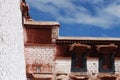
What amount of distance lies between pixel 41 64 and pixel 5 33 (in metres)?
5.25

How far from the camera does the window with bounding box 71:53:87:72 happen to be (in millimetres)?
24828

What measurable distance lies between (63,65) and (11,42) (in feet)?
17.2

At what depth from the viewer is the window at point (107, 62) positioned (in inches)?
984

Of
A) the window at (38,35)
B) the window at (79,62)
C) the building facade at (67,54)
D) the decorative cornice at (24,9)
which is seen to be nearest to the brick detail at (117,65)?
the building facade at (67,54)

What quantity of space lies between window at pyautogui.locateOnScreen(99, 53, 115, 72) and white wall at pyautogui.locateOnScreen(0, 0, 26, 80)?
4814mm

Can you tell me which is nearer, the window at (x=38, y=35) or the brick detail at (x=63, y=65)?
the brick detail at (x=63, y=65)

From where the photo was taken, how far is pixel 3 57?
1881 centimetres

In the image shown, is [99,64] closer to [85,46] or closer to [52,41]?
[85,46]

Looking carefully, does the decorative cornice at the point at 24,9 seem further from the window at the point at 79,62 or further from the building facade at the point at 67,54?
the window at the point at 79,62

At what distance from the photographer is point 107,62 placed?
25156 mm

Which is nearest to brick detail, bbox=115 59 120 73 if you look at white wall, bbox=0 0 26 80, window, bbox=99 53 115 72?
window, bbox=99 53 115 72

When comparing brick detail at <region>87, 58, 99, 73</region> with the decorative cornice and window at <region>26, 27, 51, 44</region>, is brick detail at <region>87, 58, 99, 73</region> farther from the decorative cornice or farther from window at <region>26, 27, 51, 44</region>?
the decorative cornice

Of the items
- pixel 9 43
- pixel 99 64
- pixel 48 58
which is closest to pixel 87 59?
pixel 99 64

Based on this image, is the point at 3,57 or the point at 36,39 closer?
the point at 3,57
